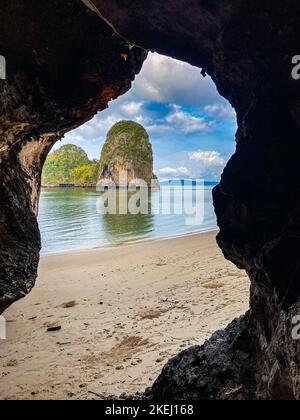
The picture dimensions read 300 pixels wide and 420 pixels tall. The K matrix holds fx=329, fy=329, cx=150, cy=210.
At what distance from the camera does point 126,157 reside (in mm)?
97688

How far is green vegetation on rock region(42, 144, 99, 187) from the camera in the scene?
127438mm

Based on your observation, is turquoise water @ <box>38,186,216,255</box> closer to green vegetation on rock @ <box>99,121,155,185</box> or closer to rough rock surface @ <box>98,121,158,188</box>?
rough rock surface @ <box>98,121,158,188</box>

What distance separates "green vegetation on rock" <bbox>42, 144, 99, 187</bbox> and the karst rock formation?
4767 inches

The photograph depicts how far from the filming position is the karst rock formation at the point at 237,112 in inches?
121

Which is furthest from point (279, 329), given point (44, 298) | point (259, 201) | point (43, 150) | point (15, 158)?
point (44, 298)

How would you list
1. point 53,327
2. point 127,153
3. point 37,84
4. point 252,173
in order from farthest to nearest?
point 127,153 < point 53,327 < point 37,84 < point 252,173

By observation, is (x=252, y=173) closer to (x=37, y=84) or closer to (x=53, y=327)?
(x=37, y=84)

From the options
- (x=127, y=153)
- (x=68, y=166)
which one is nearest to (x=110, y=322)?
(x=127, y=153)

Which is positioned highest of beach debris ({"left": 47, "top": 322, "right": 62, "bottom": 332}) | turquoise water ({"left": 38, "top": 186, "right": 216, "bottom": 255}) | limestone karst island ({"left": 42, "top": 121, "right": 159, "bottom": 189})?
limestone karst island ({"left": 42, "top": 121, "right": 159, "bottom": 189})

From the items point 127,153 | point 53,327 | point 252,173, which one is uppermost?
point 127,153

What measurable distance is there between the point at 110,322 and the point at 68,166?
13653cm

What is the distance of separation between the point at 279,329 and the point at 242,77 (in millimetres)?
2689

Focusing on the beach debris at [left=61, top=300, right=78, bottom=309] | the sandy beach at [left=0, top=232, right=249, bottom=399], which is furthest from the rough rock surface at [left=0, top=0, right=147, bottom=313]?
the beach debris at [left=61, top=300, right=78, bottom=309]

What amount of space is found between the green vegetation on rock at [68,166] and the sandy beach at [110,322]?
382ft
